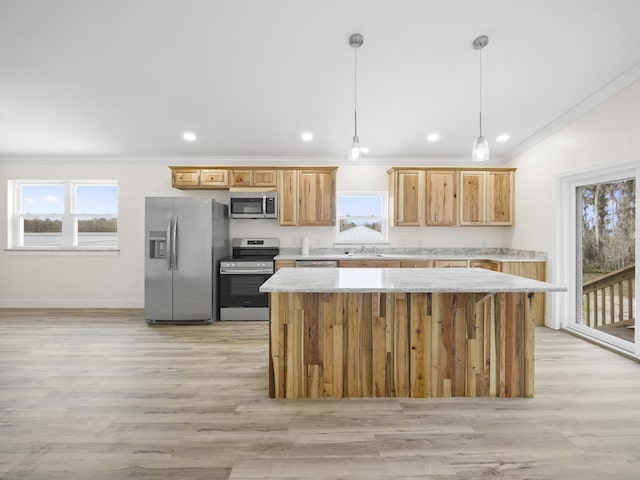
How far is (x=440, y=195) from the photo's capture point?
214 inches

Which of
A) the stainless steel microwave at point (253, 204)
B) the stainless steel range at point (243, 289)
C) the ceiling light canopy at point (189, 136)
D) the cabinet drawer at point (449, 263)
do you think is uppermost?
the ceiling light canopy at point (189, 136)

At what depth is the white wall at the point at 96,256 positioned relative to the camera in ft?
18.7

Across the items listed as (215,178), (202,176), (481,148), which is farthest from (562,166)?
(202,176)

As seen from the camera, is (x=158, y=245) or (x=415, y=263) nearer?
(x=158, y=245)

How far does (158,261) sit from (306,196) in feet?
7.46

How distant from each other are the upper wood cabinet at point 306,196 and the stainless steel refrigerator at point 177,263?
44.8 inches

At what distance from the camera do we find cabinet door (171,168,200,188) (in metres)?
5.38

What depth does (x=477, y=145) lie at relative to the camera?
274cm

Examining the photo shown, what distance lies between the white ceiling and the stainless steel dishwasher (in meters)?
1.71

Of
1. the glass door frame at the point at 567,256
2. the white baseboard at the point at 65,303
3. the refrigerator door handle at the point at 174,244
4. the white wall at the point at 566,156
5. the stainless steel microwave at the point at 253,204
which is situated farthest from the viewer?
the white baseboard at the point at 65,303

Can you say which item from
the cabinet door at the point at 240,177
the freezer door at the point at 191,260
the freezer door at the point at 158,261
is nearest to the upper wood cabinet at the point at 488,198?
the cabinet door at the point at 240,177

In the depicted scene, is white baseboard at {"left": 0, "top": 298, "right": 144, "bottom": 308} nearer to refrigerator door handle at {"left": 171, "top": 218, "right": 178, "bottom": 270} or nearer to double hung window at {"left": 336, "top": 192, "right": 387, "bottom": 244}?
refrigerator door handle at {"left": 171, "top": 218, "right": 178, "bottom": 270}

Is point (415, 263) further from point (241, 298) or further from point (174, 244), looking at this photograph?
point (174, 244)

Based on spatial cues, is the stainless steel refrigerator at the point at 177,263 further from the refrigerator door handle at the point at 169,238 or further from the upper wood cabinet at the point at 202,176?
the upper wood cabinet at the point at 202,176
